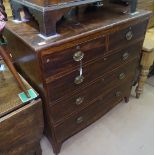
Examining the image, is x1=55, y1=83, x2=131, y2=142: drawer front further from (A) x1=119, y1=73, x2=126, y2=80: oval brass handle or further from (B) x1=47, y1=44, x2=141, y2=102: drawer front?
(B) x1=47, y1=44, x2=141, y2=102: drawer front

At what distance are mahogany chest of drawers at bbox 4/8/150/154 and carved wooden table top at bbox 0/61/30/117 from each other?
0.12 meters

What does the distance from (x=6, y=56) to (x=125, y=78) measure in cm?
104

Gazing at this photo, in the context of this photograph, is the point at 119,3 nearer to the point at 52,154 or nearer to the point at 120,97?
the point at 120,97

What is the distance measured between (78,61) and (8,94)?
0.44 meters

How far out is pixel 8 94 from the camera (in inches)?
39.7

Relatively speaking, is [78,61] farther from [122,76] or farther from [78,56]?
[122,76]

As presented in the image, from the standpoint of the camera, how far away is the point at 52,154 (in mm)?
1422

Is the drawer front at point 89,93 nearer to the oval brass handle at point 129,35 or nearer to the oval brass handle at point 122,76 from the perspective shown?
the oval brass handle at point 122,76

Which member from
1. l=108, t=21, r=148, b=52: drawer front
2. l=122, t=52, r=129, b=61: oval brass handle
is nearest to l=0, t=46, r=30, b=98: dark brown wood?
l=108, t=21, r=148, b=52: drawer front

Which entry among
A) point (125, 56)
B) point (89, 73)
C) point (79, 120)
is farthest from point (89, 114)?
point (125, 56)

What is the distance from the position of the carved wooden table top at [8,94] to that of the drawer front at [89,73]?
0.19 m

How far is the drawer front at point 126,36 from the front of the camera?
3.83 ft

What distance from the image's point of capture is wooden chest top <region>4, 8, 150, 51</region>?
35.5 inches

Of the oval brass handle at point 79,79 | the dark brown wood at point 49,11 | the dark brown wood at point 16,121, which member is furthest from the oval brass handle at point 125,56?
the dark brown wood at point 16,121
